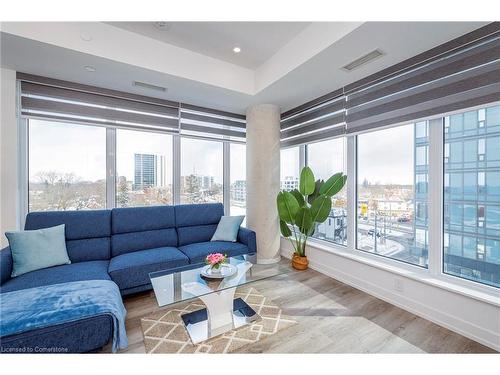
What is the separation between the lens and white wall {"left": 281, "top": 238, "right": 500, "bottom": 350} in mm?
1695

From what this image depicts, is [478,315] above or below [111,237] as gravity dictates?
below

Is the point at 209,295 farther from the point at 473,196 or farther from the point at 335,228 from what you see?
the point at 473,196

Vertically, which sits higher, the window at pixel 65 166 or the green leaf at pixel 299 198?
the window at pixel 65 166

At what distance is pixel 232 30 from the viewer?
2.29 metres

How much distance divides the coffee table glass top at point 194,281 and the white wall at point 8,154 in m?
1.90

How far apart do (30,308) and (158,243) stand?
4.87 feet

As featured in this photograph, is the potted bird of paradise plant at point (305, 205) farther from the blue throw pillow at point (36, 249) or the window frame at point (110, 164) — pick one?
the blue throw pillow at point (36, 249)

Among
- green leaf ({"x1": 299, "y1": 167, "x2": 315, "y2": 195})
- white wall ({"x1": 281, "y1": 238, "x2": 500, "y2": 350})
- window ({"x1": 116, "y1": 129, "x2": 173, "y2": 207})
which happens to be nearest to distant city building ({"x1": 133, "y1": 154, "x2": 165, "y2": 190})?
window ({"x1": 116, "y1": 129, "x2": 173, "y2": 207})

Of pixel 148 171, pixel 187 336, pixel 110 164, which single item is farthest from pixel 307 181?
pixel 110 164

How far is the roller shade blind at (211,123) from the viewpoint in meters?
3.56

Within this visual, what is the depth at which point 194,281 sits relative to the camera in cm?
193

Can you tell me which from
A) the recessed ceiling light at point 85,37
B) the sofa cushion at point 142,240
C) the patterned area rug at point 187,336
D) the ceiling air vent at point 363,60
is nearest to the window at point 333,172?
the ceiling air vent at point 363,60
